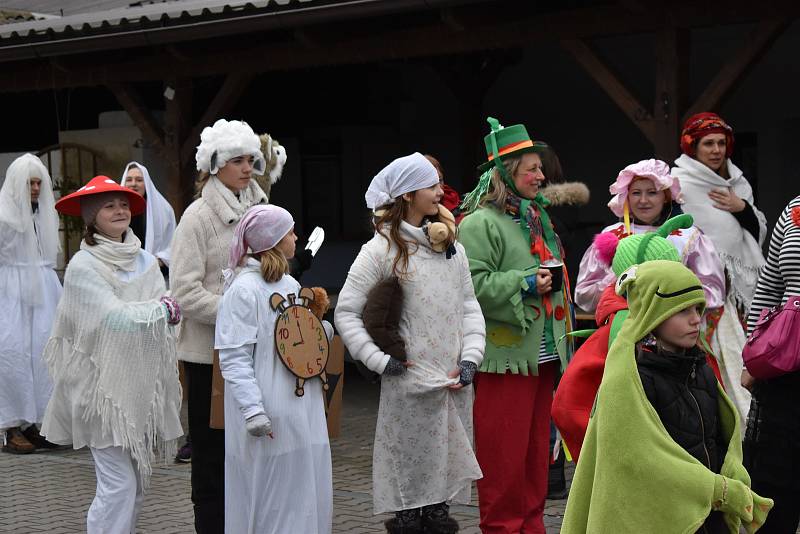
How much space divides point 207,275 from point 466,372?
1239 mm

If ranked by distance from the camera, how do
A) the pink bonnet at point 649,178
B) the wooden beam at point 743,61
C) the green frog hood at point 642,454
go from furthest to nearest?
1. the wooden beam at point 743,61
2. the pink bonnet at point 649,178
3. the green frog hood at point 642,454

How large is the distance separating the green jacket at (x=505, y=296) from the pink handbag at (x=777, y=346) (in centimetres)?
100

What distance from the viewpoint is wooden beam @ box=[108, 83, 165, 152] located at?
11.0 meters

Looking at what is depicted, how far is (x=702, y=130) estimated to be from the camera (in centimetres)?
633

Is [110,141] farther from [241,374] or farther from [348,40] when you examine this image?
[241,374]

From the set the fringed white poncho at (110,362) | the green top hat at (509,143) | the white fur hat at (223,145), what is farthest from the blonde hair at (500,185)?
the fringed white poncho at (110,362)

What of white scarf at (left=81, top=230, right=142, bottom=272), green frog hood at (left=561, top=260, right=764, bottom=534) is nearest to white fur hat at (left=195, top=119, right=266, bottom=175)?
white scarf at (left=81, top=230, right=142, bottom=272)

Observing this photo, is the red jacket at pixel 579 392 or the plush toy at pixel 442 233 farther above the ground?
the plush toy at pixel 442 233

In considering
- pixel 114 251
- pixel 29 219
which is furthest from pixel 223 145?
pixel 29 219

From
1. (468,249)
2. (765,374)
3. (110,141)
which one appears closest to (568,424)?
(765,374)

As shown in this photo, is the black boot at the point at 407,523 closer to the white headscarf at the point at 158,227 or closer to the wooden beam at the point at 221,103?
the white headscarf at the point at 158,227

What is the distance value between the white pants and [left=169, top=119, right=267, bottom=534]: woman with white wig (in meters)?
0.26

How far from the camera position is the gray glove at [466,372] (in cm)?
515

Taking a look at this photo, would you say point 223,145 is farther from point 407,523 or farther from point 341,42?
point 341,42
